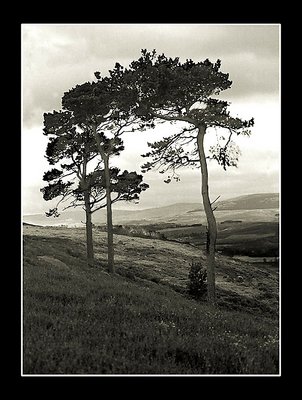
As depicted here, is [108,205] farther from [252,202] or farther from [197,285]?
[252,202]

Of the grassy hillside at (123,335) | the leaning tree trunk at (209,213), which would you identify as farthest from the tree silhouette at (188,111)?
Result: the grassy hillside at (123,335)

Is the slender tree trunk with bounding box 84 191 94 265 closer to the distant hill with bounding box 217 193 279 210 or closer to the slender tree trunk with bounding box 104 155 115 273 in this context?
the slender tree trunk with bounding box 104 155 115 273

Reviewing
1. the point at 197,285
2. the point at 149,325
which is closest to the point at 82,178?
the point at 197,285

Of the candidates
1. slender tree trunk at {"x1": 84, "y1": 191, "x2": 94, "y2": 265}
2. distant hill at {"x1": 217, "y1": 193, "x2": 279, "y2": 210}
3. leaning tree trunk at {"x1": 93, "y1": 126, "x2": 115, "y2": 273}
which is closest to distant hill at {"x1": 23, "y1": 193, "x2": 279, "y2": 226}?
distant hill at {"x1": 217, "y1": 193, "x2": 279, "y2": 210}

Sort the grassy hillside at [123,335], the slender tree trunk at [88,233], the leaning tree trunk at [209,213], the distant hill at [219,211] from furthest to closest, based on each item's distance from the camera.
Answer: the slender tree trunk at [88,233], the leaning tree trunk at [209,213], the distant hill at [219,211], the grassy hillside at [123,335]

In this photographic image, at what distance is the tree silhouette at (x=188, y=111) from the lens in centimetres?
1630

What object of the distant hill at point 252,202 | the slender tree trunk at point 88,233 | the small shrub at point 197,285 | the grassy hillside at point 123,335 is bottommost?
the small shrub at point 197,285

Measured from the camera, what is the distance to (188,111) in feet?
58.9

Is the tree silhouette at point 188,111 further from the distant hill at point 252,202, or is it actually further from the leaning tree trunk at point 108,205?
the leaning tree trunk at point 108,205

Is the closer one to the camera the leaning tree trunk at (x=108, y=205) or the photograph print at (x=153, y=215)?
the photograph print at (x=153, y=215)

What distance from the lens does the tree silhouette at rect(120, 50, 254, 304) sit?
642 inches

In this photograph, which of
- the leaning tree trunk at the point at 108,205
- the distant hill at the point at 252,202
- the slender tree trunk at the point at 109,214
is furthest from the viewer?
the slender tree trunk at the point at 109,214

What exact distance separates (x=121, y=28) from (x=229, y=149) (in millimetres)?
7048
